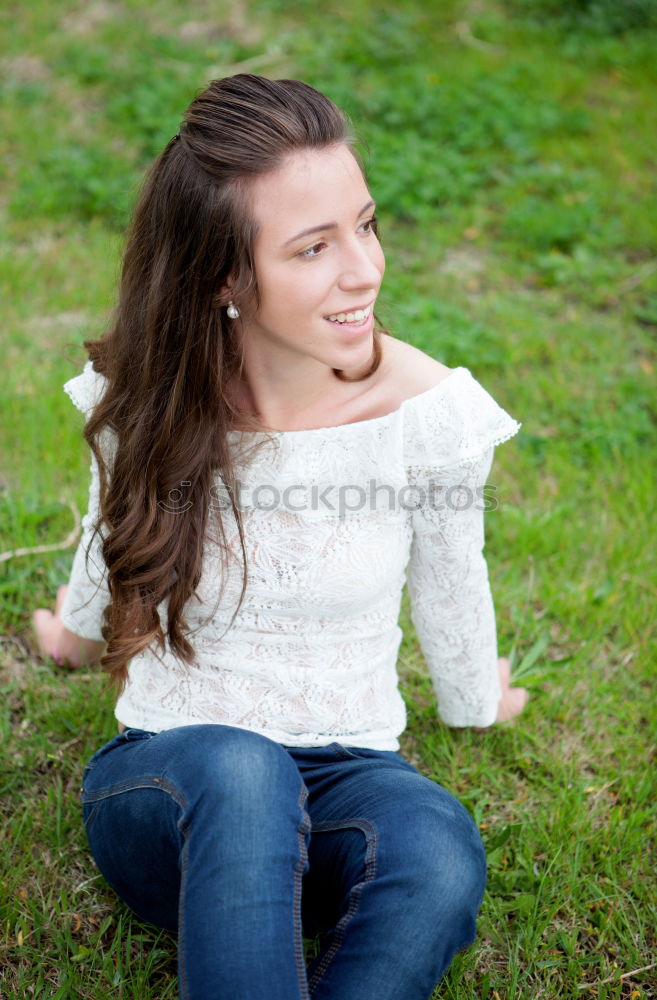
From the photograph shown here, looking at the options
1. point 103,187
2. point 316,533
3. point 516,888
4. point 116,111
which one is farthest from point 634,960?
point 116,111

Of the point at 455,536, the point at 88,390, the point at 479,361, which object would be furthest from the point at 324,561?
the point at 479,361

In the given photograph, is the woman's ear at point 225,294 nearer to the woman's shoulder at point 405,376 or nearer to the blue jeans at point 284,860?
the woman's shoulder at point 405,376

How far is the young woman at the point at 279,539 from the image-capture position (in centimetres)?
156

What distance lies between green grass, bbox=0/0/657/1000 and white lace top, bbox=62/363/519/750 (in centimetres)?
48

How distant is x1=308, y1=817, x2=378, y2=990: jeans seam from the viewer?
1502 millimetres

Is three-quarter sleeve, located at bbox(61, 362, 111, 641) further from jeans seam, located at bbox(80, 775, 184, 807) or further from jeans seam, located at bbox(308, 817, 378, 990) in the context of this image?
jeans seam, located at bbox(308, 817, 378, 990)

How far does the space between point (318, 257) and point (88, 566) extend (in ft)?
2.73

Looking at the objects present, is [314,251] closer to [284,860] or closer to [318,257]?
[318,257]

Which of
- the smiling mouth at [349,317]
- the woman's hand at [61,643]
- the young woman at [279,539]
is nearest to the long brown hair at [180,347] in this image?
the young woman at [279,539]

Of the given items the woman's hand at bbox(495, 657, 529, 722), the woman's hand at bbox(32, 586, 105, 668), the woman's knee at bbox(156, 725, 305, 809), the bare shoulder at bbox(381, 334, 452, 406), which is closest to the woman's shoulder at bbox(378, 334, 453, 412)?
the bare shoulder at bbox(381, 334, 452, 406)

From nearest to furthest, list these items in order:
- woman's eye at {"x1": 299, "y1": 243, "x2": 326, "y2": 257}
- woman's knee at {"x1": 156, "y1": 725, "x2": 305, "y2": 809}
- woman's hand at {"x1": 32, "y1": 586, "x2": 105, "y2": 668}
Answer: woman's knee at {"x1": 156, "y1": 725, "x2": 305, "y2": 809}
woman's eye at {"x1": 299, "y1": 243, "x2": 326, "y2": 257}
woman's hand at {"x1": 32, "y1": 586, "x2": 105, "y2": 668}

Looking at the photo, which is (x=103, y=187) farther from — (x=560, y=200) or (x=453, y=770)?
(x=453, y=770)

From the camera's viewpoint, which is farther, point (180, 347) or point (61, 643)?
point (61, 643)

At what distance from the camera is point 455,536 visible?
1816mm
